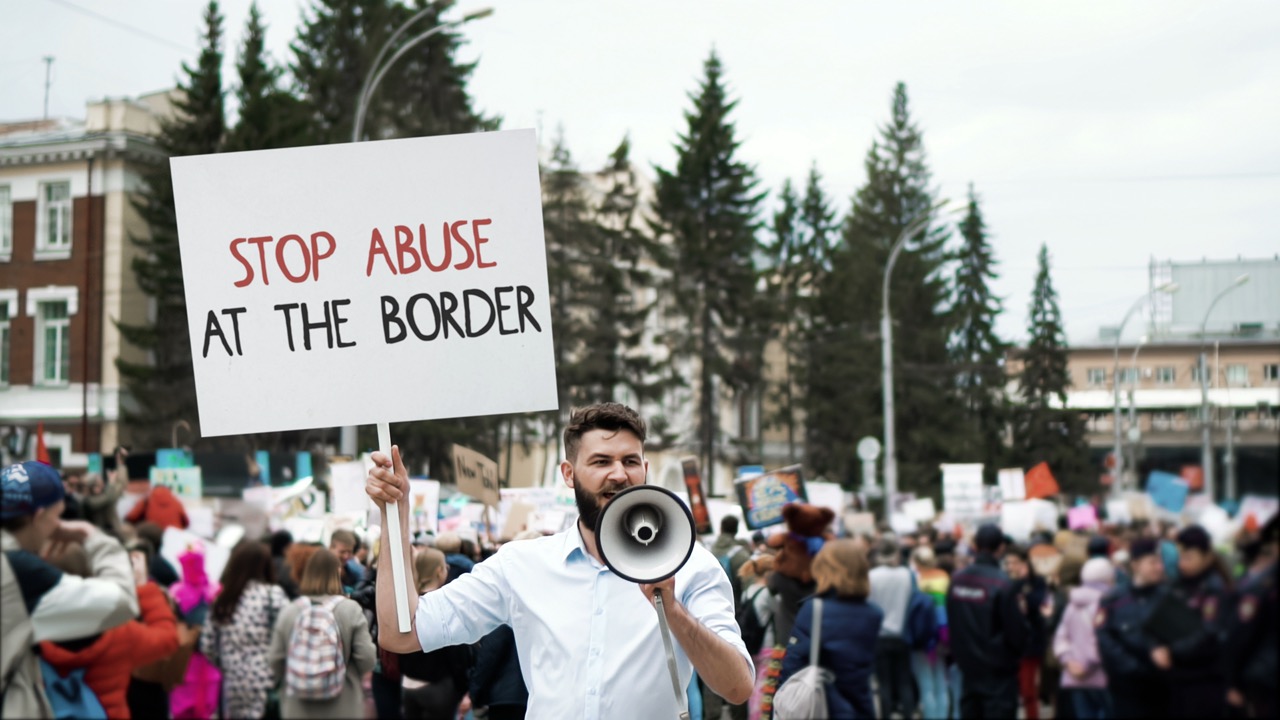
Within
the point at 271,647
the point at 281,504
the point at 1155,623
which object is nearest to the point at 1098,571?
the point at 1155,623

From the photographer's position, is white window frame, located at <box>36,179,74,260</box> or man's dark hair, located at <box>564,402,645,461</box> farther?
white window frame, located at <box>36,179,74,260</box>

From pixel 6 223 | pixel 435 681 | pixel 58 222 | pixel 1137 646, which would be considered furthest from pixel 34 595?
pixel 6 223

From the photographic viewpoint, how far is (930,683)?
14508mm

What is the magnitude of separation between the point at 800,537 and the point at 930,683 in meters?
5.04

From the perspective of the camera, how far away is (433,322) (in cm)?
466

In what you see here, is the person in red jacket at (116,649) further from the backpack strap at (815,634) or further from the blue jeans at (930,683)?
the blue jeans at (930,683)

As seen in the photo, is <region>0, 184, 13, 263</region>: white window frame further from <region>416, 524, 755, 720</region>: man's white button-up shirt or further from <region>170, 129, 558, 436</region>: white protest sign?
<region>416, 524, 755, 720</region>: man's white button-up shirt

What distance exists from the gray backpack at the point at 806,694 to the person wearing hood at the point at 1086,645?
2194 mm

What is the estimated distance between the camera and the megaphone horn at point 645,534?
3811mm

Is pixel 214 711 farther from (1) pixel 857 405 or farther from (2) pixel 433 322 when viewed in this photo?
(1) pixel 857 405

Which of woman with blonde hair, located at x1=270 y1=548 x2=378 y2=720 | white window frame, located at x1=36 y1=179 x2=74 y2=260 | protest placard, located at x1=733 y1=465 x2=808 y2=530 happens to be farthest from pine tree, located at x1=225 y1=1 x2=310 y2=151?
woman with blonde hair, located at x1=270 y1=548 x2=378 y2=720

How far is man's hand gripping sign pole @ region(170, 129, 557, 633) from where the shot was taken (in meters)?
4.63

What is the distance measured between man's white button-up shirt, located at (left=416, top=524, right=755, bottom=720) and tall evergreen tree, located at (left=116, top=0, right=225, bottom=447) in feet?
143

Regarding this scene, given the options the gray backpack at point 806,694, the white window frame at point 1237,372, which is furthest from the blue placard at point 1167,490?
the gray backpack at point 806,694
